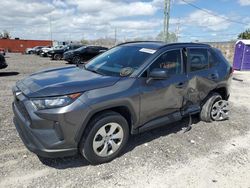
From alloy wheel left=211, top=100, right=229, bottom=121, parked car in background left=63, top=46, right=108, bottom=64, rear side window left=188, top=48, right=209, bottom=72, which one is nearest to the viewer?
rear side window left=188, top=48, right=209, bottom=72

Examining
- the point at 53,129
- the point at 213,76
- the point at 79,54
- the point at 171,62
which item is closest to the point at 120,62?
the point at 171,62

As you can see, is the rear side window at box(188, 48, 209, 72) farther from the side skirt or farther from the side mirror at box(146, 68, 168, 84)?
the side mirror at box(146, 68, 168, 84)

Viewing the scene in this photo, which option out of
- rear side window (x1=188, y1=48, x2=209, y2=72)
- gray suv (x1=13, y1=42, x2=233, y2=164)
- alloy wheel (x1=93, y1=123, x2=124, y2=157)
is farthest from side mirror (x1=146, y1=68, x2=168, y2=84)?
rear side window (x1=188, y1=48, x2=209, y2=72)

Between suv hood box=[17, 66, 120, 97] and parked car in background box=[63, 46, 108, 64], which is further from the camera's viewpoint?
parked car in background box=[63, 46, 108, 64]

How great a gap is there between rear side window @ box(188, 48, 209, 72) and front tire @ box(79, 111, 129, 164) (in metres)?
1.92

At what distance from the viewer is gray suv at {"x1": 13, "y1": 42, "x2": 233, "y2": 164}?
10.3 feet

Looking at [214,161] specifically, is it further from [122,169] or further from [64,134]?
[64,134]

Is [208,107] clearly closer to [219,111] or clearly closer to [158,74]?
[219,111]

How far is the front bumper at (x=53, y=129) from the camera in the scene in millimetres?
3080

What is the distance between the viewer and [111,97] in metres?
3.44

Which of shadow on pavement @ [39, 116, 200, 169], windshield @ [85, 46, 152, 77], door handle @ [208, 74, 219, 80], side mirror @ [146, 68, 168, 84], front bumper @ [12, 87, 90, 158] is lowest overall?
shadow on pavement @ [39, 116, 200, 169]

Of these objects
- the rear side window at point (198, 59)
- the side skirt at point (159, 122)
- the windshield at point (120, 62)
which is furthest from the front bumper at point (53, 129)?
the rear side window at point (198, 59)

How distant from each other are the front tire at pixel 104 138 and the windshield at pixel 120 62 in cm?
73

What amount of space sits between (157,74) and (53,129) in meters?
1.71
